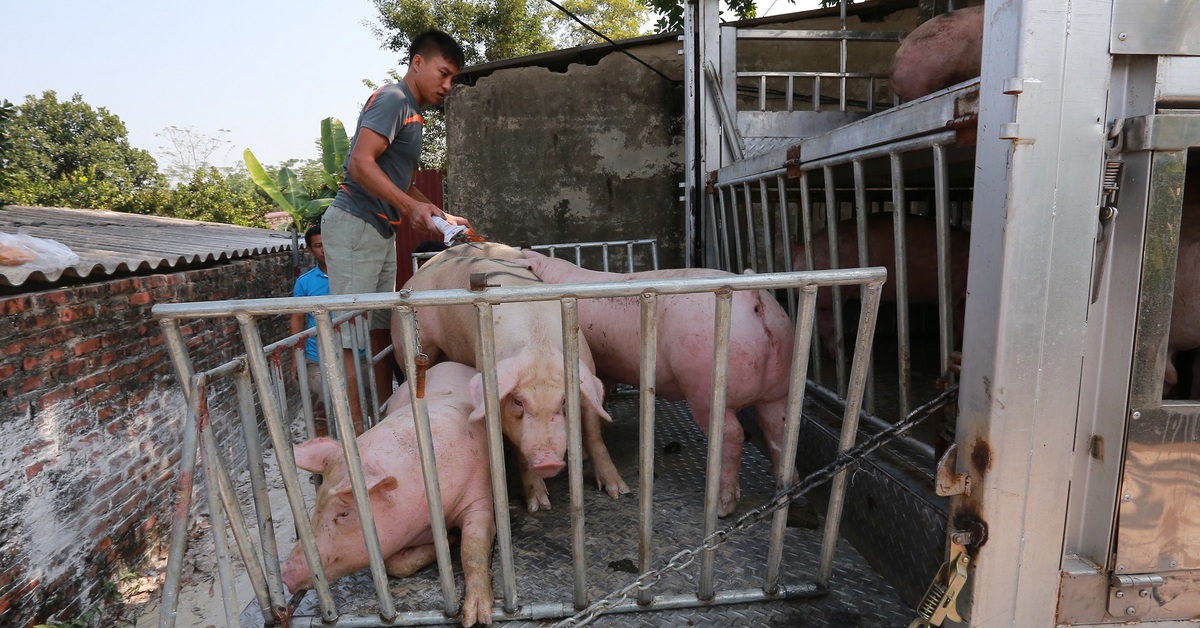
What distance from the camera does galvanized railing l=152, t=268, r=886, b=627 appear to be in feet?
5.93

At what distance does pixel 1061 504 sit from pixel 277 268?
28.9 ft

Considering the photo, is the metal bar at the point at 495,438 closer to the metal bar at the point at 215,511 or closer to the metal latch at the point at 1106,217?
the metal bar at the point at 215,511

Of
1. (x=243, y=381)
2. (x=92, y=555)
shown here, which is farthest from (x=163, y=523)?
(x=243, y=381)

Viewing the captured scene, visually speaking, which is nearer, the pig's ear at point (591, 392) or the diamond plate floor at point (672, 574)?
the diamond plate floor at point (672, 574)

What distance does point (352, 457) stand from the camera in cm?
192

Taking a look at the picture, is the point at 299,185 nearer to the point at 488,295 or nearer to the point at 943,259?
the point at 488,295

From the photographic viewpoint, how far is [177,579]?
1.72 m

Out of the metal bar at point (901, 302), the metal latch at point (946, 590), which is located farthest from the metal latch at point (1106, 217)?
the metal latch at point (946, 590)

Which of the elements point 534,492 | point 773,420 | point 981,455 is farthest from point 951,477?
point 534,492

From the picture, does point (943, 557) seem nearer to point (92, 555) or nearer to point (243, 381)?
point (243, 381)

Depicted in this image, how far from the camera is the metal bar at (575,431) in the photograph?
189cm

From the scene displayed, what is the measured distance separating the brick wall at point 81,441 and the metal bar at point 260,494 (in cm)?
229

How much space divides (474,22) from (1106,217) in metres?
21.2

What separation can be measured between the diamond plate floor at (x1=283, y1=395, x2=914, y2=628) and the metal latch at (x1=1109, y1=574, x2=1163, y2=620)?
21.5 inches
